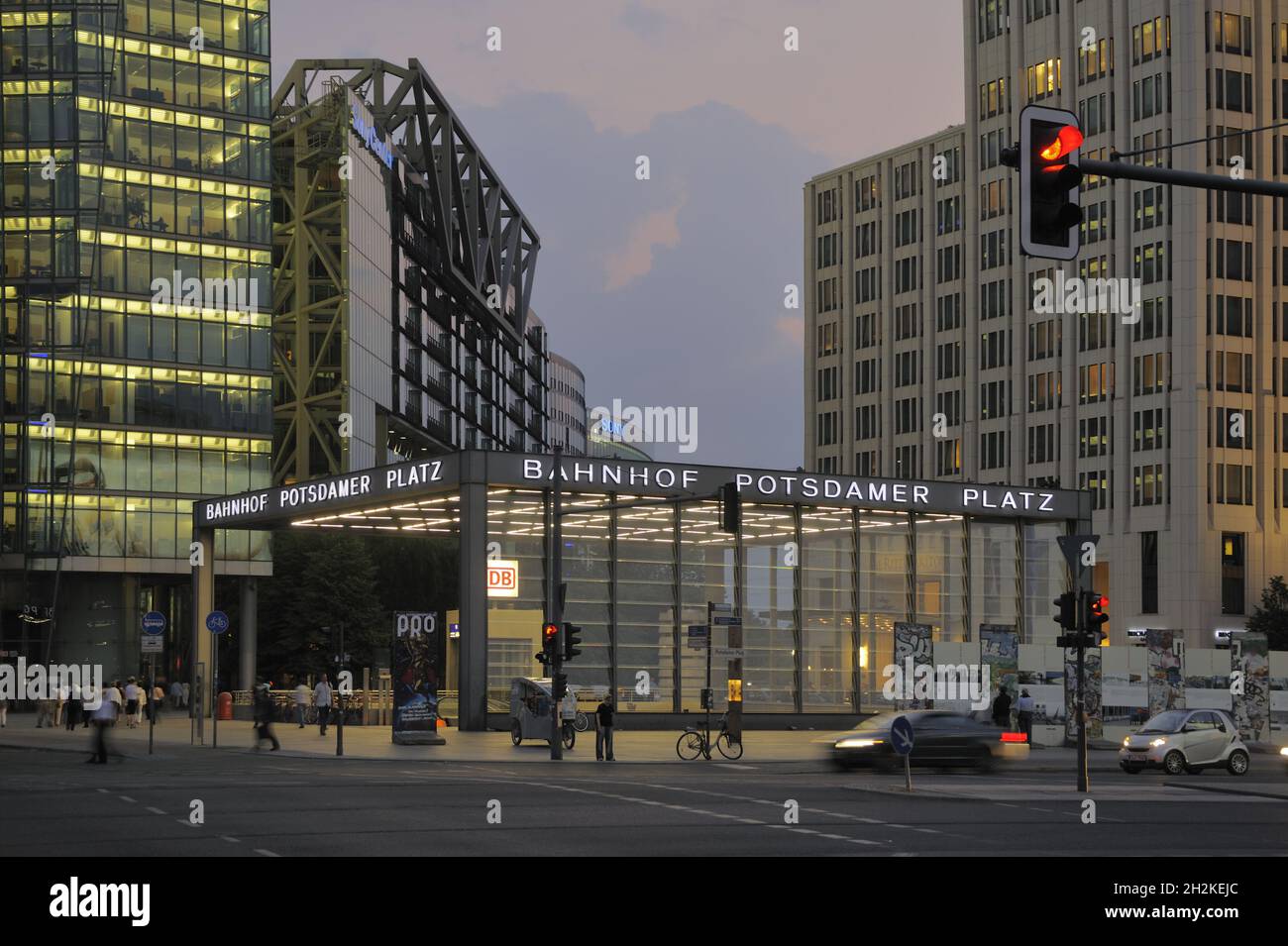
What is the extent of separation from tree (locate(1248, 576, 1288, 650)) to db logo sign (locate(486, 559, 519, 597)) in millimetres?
57483

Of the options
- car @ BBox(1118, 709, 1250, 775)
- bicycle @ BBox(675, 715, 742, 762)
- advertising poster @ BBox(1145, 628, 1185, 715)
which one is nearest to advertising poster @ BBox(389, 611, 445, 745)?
bicycle @ BBox(675, 715, 742, 762)

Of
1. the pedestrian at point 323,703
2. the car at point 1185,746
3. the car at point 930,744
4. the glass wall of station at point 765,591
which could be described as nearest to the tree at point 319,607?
the glass wall of station at point 765,591

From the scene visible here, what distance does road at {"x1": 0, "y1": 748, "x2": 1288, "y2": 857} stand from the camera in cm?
1912

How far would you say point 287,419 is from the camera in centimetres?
10450

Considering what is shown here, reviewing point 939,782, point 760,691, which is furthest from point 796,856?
point 760,691

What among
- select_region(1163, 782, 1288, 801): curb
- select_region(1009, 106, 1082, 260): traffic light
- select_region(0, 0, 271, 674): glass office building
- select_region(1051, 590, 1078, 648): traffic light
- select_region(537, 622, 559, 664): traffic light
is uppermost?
select_region(0, 0, 271, 674): glass office building

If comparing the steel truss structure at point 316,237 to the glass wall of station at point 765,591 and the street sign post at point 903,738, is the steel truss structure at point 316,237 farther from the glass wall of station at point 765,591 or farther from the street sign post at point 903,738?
the street sign post at point 903,738

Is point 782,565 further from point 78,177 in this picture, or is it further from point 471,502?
point 78,177

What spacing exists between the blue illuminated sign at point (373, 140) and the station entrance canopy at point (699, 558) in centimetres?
4550

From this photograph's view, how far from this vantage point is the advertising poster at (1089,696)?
47094 millimetres

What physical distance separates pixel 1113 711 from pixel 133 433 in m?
52.0

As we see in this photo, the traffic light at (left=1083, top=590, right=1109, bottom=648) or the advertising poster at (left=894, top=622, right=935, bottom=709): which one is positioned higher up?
the traffic light at (left=1083, top=590, right=1109, bottom=648)

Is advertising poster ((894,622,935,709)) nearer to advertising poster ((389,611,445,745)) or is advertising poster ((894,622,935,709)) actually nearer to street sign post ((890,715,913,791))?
advertising poster ((389,611,445,745))

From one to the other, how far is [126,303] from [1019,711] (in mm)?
52867
